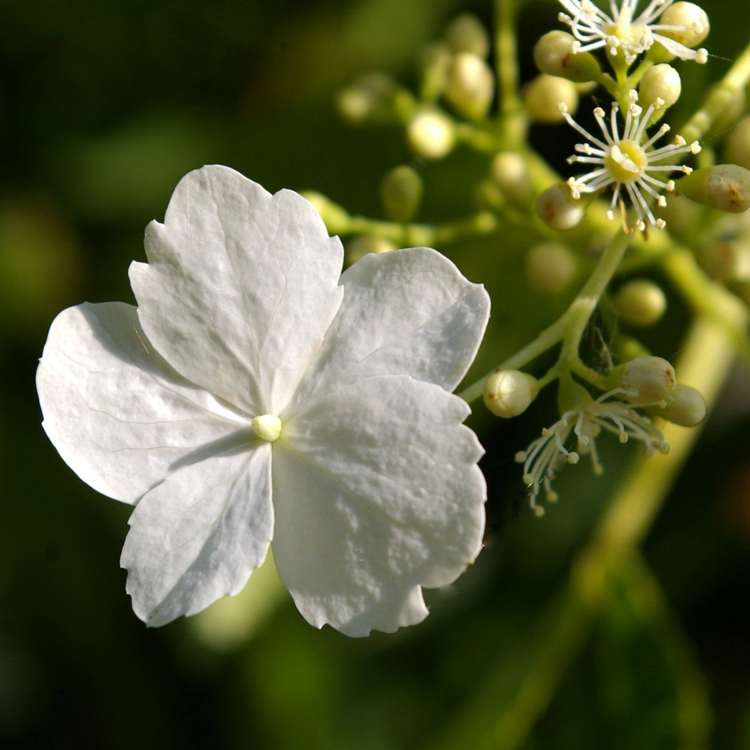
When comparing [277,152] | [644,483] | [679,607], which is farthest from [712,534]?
[277,152]

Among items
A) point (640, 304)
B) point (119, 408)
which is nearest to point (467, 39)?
point (640, 304)

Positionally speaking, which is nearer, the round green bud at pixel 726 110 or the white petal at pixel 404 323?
the white petal at pixel 404 323

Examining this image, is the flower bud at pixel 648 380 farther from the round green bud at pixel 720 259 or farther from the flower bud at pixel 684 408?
the round green bud at pixel 720 259

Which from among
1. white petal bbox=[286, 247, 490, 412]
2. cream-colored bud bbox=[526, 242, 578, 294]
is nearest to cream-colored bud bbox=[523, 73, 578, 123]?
cream-colored bud bbox=[526, 242, 578, 294]

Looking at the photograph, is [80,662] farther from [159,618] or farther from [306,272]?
[306,272]

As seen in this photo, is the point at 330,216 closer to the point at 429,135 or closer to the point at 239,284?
the point at 429,135

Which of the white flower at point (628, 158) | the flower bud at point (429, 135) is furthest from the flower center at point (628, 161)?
the flower bud at point (429, 135)
